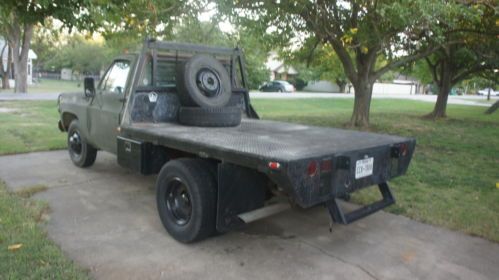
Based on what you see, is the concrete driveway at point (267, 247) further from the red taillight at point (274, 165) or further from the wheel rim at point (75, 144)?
the wheel rim at point (75, 144)

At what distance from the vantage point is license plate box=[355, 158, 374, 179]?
12.5 feet

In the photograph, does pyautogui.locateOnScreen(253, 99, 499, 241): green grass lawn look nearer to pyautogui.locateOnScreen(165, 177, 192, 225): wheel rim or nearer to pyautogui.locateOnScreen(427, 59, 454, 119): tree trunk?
pyautogui.locateOnScreen(165, 177, 192, 225): wheel rim

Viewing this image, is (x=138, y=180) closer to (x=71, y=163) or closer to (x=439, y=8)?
(x=71, y=163)

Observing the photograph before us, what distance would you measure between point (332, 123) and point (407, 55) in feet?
10.5

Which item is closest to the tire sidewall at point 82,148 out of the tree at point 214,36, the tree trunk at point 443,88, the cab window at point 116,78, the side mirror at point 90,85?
the side mirror at point 90,85

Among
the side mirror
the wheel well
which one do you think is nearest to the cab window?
the side mirror

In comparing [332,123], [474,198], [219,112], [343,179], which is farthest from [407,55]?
[343,179]

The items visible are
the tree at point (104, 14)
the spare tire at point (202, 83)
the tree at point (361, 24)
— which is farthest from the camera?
the tree at point (361, 24)

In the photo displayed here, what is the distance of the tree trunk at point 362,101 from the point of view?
13180 mm

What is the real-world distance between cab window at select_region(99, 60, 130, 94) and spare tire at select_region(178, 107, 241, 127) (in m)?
0.96

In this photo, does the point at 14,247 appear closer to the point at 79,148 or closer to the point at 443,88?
the point at 79,148

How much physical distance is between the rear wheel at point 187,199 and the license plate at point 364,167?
127cm

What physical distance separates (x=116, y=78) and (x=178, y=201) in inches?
95.5

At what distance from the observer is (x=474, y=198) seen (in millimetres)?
5789
